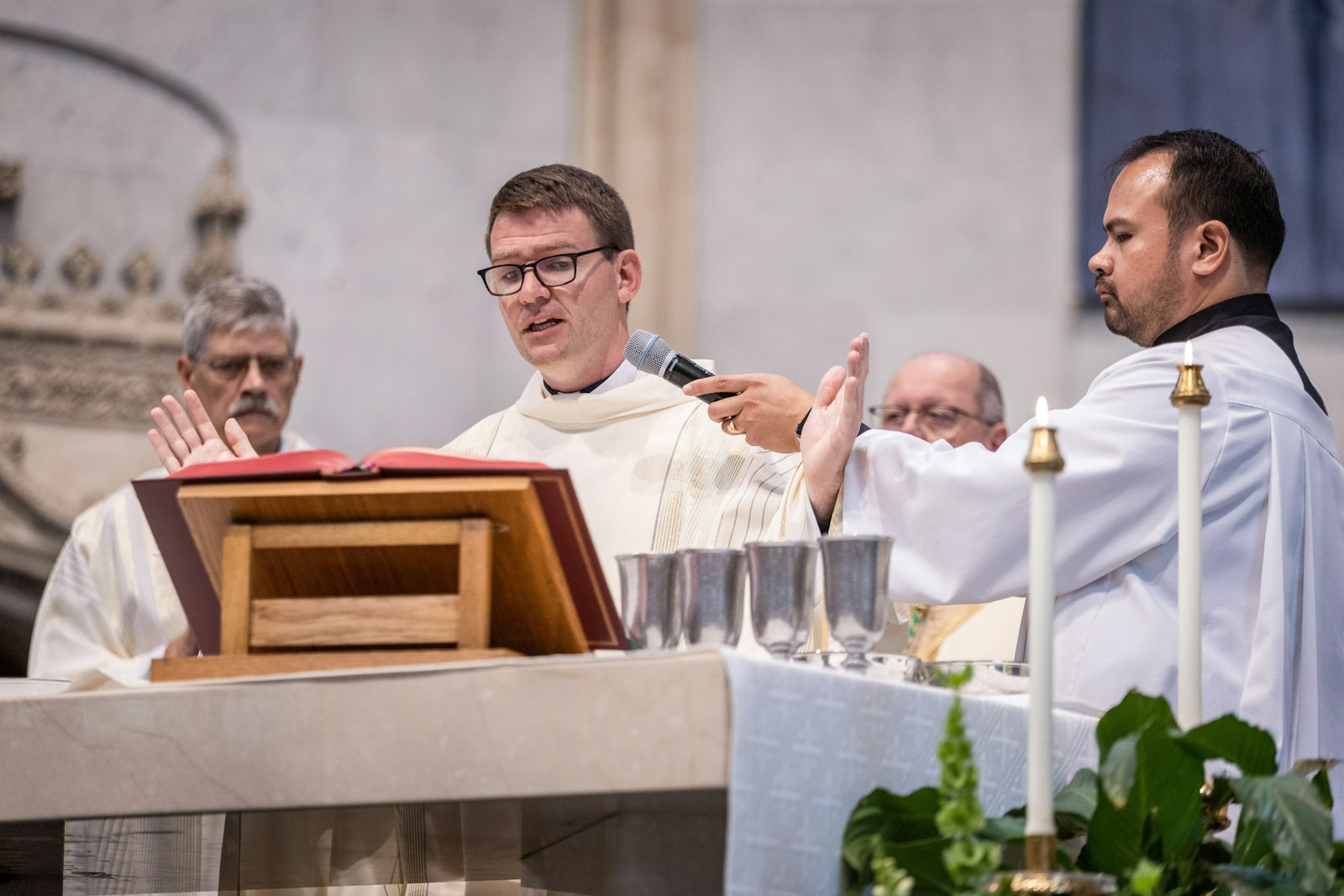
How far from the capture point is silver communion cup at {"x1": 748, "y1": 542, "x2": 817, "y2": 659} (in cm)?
217

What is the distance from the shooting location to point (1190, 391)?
208cm

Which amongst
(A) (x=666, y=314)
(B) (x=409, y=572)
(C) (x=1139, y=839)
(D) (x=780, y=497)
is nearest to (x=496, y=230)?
(D) (x=780, y=497)

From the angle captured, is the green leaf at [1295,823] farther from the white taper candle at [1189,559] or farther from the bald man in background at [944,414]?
the bald man in background at [944,414]

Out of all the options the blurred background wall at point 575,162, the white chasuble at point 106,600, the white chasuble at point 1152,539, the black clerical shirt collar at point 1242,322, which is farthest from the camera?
the blurred background wall at point 575,162

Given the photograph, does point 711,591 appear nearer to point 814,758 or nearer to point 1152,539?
point 814,758

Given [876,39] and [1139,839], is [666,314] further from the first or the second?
[1139,839]

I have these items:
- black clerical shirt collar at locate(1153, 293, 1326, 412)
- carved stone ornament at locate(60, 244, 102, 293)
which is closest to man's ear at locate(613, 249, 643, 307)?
black clerical shirt collar at locate(1153, 293, 1326, 412)

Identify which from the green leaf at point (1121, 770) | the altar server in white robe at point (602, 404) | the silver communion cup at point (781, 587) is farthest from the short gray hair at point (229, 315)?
the green leaf at point (1121, 770)

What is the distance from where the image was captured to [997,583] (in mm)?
2918

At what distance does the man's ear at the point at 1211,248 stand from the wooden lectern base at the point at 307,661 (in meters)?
1.78

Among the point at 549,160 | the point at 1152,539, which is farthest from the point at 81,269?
the point at 1152,539

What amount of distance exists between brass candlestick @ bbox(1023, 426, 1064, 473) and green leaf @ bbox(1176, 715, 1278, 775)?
401mm

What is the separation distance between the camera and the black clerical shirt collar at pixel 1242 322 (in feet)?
10.5

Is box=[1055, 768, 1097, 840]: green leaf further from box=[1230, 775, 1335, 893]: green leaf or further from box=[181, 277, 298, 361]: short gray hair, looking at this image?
box=[181, 277, 298, 361]: short gray hair
